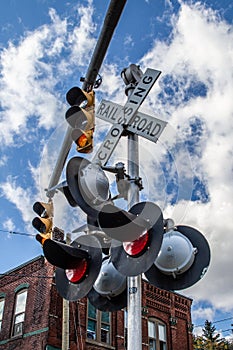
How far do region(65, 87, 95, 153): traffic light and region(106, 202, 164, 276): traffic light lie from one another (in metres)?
0.99

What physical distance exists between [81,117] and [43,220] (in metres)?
1.34

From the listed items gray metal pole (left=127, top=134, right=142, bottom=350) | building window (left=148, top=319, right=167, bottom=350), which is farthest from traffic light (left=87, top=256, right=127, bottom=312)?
building window (left=148, top=319, right=167, bottom=350)

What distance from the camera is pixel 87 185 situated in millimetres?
3986

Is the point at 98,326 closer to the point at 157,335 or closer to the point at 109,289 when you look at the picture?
the point at 157,335

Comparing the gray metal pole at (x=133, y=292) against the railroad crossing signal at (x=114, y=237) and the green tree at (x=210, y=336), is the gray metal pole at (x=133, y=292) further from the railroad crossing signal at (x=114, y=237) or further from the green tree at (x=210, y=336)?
the green tree at (x=210, y=336)

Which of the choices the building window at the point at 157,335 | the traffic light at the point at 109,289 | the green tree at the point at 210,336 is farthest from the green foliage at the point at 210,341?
the traffic light at the point at 109,289

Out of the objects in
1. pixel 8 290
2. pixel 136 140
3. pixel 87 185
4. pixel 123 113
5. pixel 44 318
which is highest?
pixel 8 290

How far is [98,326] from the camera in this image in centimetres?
1797

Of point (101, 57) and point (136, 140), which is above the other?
point (101, 57)

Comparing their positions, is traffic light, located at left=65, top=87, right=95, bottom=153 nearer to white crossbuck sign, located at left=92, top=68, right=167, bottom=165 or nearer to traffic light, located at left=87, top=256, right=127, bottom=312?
white crossbuck sign, located at left=92, top=68, right=167, bottom=165

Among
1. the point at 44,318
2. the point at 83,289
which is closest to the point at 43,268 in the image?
the point at 44,318

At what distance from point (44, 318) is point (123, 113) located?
13.3 m

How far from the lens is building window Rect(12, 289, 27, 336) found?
687 inches

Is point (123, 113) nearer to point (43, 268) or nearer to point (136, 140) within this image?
point (136, 140)
